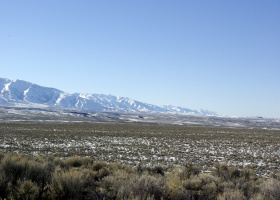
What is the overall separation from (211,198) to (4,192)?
5.30m

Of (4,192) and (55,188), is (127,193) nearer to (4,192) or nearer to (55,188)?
(55,188)

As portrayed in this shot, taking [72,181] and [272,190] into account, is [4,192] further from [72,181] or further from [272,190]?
[272,190]

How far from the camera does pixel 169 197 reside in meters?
5.34

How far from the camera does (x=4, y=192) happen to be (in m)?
4.81

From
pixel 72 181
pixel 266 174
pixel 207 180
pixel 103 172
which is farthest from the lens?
pixel 266 174

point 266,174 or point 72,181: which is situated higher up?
point 72,181

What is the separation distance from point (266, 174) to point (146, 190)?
904 cm

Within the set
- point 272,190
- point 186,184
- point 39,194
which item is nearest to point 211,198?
point 186,184

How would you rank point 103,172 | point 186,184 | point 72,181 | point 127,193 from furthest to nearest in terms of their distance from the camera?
point 103,172 → point 186,184 → point 72,181 → point 127,193

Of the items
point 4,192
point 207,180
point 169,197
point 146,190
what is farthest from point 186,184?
point 4,192

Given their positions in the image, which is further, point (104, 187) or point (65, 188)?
point (104, 187)

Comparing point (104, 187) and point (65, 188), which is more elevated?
point (65, 188)

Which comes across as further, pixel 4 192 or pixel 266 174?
pixel 266 174

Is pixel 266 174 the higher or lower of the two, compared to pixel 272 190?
lower
